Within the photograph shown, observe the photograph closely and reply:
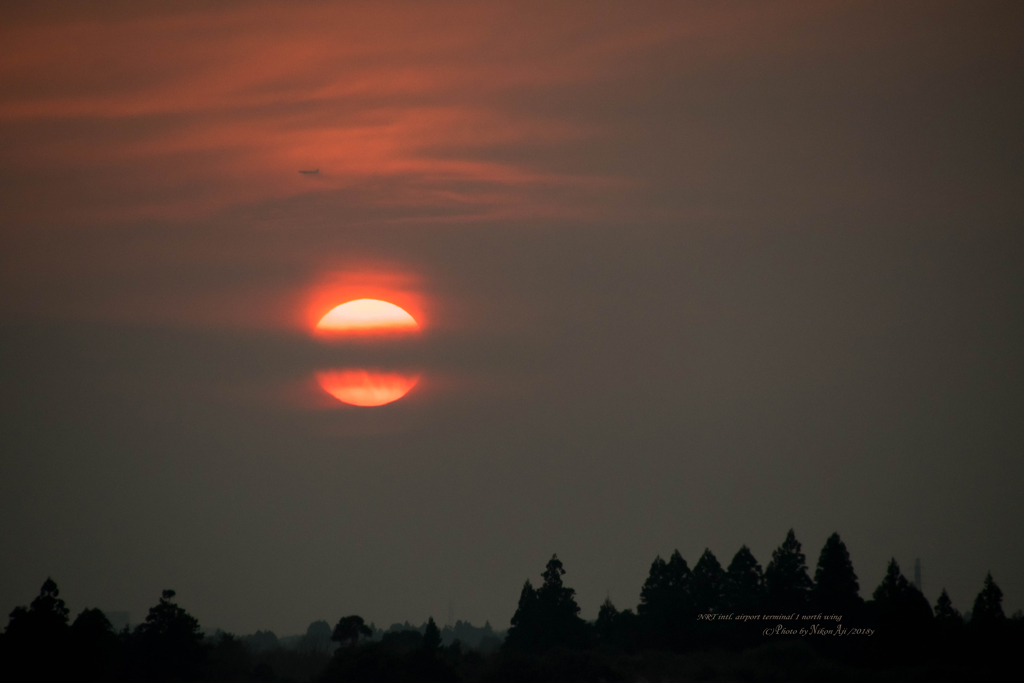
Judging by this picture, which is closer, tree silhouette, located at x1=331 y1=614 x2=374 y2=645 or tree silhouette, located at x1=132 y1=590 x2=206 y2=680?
tree silhouette, located at x1=132 y1=590 x2=206 y2=680

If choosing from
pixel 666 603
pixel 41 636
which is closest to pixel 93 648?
pixel 41 636

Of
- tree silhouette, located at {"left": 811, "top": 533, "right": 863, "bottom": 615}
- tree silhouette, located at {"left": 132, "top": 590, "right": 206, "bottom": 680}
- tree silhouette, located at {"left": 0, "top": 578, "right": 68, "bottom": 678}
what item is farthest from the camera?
tree silhouette, located at {"left": 811, "top": 533, "right": 863, "bottom": 615}

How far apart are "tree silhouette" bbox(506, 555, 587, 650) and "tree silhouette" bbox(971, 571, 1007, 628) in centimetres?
3329

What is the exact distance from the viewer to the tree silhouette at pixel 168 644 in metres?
80.1

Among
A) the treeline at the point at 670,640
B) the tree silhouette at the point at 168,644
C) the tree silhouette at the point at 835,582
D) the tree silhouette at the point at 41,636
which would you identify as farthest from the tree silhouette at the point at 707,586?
the tree silhouette at the point at 41,636

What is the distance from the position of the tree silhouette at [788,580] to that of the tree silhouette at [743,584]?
2621mm

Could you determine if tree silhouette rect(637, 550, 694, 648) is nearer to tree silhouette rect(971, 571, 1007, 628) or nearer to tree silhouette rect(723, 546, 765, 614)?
tree silhouette rect(723, 546, 765, 614)

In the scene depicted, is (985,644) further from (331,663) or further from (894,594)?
(331,663)

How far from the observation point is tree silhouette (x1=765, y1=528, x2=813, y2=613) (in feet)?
303

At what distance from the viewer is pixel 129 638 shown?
8925 centimetres

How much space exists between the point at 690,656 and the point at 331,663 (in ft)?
96.9

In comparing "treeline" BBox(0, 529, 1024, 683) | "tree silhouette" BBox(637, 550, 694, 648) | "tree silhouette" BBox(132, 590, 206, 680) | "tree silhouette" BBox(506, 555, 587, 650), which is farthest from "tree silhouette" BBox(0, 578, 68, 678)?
"tree silhouette" BBox(637, 550, 694, 648)

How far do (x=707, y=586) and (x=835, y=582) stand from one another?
1222 centimetres

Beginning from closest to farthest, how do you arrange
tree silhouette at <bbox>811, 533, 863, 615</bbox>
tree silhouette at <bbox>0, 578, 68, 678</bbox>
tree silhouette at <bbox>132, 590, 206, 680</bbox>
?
tree silhouette at <bbox>0, 578, 68, 678</bbox>, tree silhouette at <bbox>132, 590, 206, 680</bbox>, tree silhouette at <bbox>811, 533, 863, 615</bbox>
